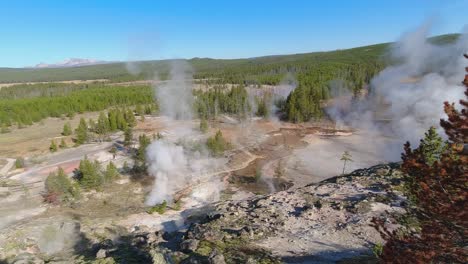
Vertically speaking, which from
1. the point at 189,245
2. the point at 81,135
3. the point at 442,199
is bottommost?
the point at 81,135

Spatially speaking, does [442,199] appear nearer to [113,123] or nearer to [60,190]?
[60,190]

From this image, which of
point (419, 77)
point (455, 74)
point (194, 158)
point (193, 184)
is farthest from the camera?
point (419, 77)

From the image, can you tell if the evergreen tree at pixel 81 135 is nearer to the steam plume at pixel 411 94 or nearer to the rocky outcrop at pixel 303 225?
the rocky outcrop at pixel 303 225

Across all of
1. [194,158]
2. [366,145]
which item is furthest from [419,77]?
[194,158]

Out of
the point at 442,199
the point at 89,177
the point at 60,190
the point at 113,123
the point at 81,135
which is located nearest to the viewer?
the point at 442,199

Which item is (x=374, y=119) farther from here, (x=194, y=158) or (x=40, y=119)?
(x=40, y=119)

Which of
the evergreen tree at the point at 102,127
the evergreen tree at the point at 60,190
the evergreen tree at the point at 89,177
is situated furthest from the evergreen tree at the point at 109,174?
the evergreen tree at the point at 102,127

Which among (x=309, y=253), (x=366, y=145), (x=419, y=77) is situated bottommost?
(x=366, y=145)

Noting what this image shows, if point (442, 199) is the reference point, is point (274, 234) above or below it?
below

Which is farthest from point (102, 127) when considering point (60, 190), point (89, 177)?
point (60, 190)

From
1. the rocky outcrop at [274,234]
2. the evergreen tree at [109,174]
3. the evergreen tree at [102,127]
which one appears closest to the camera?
the rocky outcrop at [274,234]

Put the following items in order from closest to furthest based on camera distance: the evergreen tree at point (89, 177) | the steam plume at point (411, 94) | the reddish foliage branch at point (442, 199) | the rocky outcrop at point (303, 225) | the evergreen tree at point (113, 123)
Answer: the reddish foliage branch at point (442, 199) → the rocky outcrop at point (303, 225) → the evergreen tree at point (89, 177) → the steam plume at point (411, 94) → the evergreen tree at point (113, 123)
